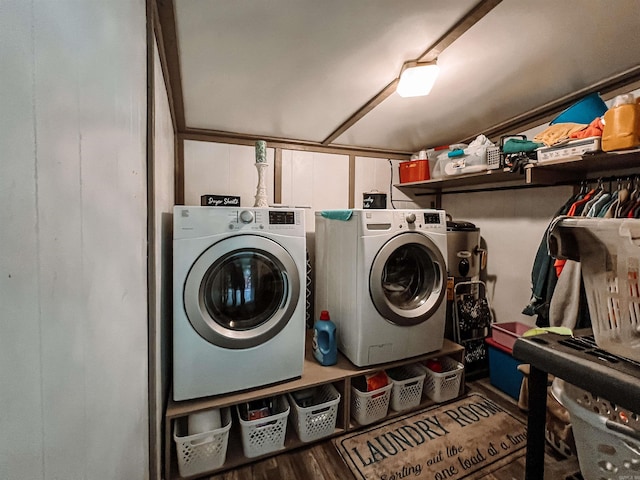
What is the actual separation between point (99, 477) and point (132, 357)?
297 millimetres

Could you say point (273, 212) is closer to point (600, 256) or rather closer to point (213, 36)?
point (213, 36)

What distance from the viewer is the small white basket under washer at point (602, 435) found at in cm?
57

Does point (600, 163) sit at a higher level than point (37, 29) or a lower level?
higher

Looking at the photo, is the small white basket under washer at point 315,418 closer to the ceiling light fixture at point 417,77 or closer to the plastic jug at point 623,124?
the ceiling light fixture at point 417,77

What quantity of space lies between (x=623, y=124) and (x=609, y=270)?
47.6 inches

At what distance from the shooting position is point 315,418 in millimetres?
1539

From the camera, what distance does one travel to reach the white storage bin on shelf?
1416 mm

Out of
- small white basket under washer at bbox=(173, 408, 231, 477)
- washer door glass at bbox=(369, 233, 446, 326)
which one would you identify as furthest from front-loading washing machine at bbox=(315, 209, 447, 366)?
small white basket under washer at bbox=(173, 408, 231, 477)

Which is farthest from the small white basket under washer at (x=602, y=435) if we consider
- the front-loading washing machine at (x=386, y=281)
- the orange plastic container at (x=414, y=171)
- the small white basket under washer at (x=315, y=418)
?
the orange plastic container at (x=414, y=171)

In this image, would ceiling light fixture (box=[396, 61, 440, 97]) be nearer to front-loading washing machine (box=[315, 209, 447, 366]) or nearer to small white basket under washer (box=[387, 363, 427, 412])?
front-loading washing machine (box=[315, 209, 447, 366])

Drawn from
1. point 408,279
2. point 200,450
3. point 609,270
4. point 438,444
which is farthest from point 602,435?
point 200,450

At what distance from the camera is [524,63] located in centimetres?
146

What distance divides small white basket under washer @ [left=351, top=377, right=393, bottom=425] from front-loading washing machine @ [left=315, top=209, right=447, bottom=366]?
15cm

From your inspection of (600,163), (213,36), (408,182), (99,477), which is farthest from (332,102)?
(99,477)
